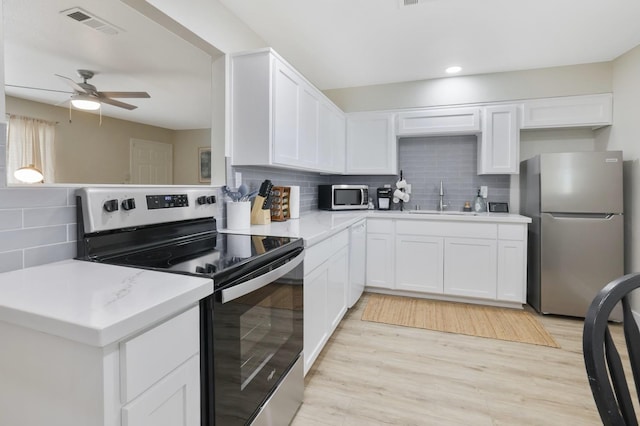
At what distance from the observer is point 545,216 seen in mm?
2957

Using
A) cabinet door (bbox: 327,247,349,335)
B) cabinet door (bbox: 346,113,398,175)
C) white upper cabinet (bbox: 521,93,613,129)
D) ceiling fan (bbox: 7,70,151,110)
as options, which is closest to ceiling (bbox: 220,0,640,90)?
white upper cabinet (bbox: 521,93,613,129)

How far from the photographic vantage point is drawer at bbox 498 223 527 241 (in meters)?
3.08

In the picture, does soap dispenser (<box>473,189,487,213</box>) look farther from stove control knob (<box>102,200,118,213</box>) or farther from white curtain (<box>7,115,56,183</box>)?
white curtain (<box>7,115,56,183</box>)

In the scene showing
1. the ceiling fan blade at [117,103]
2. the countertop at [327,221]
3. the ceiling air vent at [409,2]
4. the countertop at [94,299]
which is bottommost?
the countertop at [94,299]

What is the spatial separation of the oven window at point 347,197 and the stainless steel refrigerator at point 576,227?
1.76 metres

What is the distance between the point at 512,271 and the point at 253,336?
9.20 feet

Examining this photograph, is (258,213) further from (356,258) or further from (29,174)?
(29,174)

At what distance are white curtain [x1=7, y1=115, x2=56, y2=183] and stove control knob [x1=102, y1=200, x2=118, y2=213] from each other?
0.20 metres

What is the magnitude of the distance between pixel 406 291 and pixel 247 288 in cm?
Result: 269

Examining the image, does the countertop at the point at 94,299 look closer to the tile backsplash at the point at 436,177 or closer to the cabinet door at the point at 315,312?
the cabinet door at the point at 315,312

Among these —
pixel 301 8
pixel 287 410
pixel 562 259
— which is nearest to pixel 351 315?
pixel 287 410

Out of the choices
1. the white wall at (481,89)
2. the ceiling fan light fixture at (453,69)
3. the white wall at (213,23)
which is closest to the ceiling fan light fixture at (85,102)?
the white wall at (213,23)

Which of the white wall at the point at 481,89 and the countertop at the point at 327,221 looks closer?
the countertop at the point at 327,221

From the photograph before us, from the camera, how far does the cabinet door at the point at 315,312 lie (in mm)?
1834
